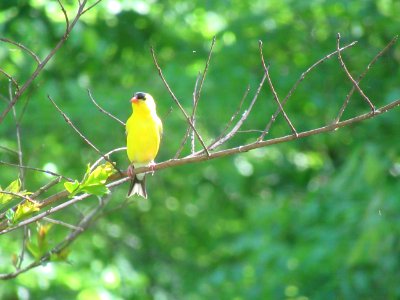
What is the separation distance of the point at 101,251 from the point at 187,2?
2.64 meters

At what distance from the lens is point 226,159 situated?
7957 millimetres

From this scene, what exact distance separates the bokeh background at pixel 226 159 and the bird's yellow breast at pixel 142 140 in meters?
2.09

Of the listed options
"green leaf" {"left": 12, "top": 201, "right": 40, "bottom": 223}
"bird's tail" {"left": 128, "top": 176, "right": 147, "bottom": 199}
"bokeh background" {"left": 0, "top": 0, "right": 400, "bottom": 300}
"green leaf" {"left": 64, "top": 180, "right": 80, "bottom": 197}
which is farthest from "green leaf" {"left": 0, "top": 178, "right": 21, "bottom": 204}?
"bokeh background" {"left": 0, "top": 0, "right": 400, "bottom": 300}

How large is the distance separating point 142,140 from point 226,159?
4184mm

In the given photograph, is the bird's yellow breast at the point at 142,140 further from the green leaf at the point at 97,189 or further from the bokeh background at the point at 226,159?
the bokeh background at the point at 226,159

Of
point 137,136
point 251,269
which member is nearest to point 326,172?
point 251,269

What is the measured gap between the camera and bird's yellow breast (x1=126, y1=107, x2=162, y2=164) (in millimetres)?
3797

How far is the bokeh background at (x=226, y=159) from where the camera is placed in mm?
5879

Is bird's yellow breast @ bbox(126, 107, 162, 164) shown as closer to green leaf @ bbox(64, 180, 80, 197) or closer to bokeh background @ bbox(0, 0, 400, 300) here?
green leaf @ bbox(64, 180, 80, 197)

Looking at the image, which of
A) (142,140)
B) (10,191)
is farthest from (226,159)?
(10,191)

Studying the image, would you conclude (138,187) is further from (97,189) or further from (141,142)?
(97,189)

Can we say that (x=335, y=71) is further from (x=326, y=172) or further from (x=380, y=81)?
(x=326, y=172)

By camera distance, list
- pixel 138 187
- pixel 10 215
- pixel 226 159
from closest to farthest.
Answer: pixel 10 215
pixel 138 187
pixel 226 159

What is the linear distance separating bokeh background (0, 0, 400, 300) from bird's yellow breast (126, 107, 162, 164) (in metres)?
2.09
